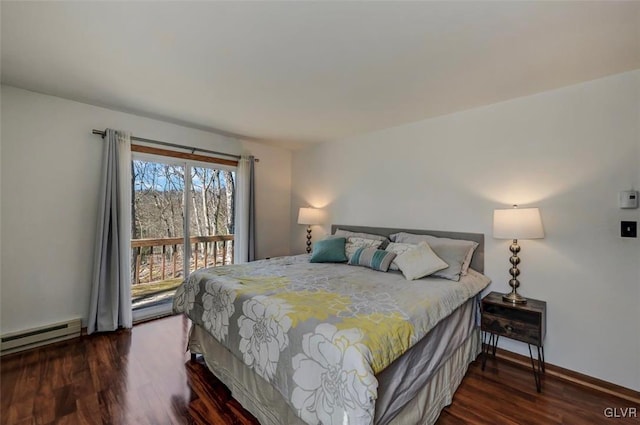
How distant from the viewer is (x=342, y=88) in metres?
2.38

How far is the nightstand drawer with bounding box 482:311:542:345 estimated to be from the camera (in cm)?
208

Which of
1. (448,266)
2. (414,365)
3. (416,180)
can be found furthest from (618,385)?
(416,180)

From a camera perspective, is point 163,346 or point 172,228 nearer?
point 163,346

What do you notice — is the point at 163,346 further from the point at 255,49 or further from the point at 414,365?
the point at 255,49

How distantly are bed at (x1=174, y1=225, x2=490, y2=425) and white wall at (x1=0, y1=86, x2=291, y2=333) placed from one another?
141 centimetres

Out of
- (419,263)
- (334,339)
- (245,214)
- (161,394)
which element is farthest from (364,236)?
(161,394)

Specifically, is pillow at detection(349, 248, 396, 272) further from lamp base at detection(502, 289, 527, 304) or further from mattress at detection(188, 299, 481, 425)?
lamp base at detection(502, 289, 527, 304)

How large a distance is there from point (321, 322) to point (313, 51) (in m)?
1.76

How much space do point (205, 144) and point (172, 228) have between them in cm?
126

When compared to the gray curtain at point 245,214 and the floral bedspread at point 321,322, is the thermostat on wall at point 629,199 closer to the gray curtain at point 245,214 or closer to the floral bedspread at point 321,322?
the floral bedspread at point 321,322

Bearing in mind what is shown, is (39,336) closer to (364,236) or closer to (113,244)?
(113,244)

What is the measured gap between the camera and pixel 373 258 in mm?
2762

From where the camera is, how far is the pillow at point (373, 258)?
2.66m

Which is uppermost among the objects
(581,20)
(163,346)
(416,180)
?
(581,20)
